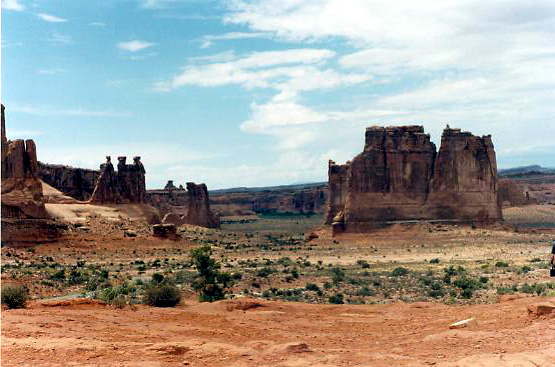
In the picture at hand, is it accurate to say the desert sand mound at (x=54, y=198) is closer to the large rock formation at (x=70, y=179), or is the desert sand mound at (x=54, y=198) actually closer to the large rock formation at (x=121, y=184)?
the large rock formation at (x=121, y=184)

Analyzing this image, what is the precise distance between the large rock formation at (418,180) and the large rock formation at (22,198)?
32825 mm

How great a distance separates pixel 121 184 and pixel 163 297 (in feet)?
189

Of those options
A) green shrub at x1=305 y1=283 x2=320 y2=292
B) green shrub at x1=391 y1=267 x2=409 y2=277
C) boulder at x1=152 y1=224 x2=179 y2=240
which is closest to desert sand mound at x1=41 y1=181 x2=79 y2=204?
boulder at x1=152 y1=224 x2=179 y2=240

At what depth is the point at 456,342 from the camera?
12.0 m

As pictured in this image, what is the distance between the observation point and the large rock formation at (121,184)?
71.5m

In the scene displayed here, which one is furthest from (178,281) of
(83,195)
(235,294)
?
(83,195)

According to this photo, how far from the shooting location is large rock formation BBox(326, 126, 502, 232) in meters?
70.4

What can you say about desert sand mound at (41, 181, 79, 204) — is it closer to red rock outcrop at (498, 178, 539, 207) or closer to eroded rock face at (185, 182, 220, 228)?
eroded rock face at (185, 182, 220, 228)

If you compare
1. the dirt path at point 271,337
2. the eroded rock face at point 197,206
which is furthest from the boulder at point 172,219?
the dirt path at point 271,337

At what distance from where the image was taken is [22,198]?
→ 49906 millimetres

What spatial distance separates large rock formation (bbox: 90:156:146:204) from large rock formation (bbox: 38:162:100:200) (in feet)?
30.9

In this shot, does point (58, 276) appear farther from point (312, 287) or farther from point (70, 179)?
point (70, 179)

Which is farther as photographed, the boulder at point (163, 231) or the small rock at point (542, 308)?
the boulder at point (163, 231)

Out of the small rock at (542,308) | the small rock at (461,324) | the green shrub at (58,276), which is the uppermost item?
the small rock at (542,308)
